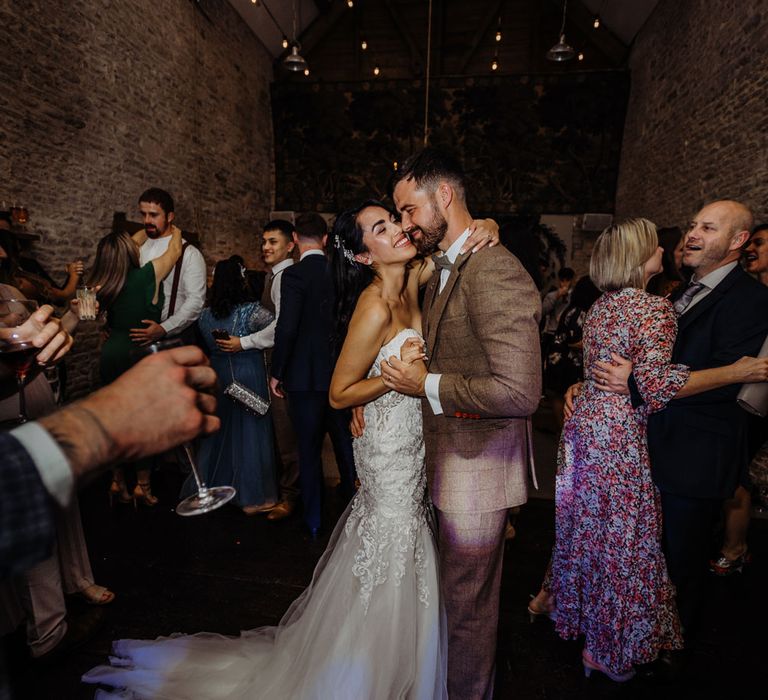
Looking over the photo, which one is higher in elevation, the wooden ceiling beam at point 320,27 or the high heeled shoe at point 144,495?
the wooden ceiling beam at point 320,27

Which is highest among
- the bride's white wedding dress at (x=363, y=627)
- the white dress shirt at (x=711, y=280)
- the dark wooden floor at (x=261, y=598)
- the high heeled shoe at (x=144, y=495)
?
the white dress shirt at (x=711, y=280)

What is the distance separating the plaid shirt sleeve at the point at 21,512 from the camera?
1.90 ft

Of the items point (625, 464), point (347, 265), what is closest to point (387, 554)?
point (625, 464)

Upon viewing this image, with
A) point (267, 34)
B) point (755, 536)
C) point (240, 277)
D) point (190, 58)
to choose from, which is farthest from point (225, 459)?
point (267, 34)

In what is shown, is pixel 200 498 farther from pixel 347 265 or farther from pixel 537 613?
pixel 537 613

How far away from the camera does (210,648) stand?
1.96 m

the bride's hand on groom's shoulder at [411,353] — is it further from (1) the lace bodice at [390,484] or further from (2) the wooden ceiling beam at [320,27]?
(2) the wooden ceiling beam at [320,27]

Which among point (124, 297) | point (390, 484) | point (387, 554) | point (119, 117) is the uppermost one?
point (119, 117)

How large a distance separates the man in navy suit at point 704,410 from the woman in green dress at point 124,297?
117 inches

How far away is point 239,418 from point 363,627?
2.01 meters

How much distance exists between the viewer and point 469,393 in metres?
1.37

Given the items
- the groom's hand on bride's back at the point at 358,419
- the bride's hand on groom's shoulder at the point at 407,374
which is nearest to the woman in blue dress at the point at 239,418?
the groom's hand on bride's back at the point at 358,419

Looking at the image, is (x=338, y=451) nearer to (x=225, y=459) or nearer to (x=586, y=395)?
(x=225, y=459)

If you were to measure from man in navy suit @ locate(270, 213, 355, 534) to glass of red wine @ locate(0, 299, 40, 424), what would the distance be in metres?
1.67
